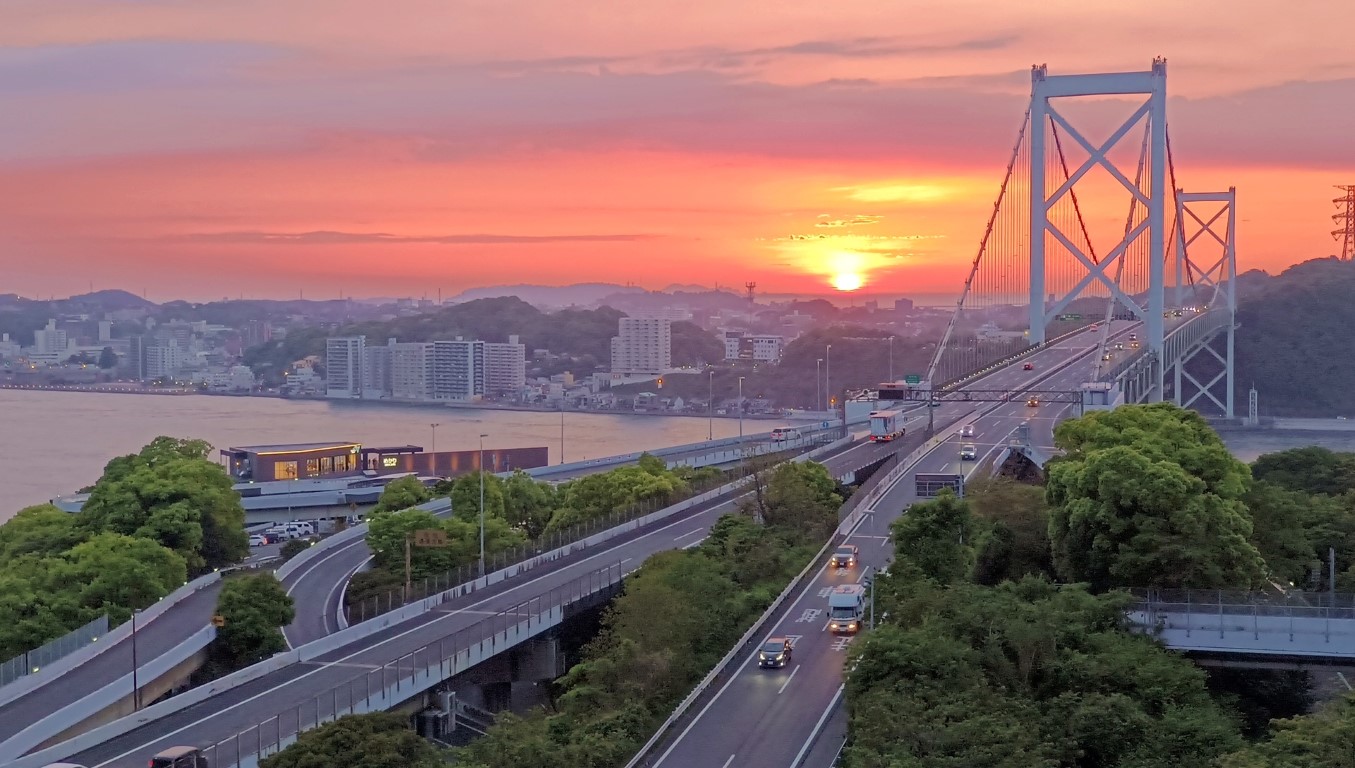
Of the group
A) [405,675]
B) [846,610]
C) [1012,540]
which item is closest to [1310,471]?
[1012,540]

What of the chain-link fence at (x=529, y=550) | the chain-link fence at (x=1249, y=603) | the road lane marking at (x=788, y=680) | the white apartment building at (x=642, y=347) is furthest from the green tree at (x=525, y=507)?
the white apartment building at (x=642, y=347)

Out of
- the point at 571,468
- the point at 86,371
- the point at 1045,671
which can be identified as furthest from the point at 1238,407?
the point at 86,371

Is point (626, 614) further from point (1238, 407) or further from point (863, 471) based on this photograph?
point (1238, 407)

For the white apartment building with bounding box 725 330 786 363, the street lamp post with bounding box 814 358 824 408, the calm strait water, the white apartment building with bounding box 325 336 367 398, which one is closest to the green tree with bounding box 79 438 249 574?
the calm strait water

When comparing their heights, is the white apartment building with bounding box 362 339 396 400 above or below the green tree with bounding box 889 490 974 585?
above

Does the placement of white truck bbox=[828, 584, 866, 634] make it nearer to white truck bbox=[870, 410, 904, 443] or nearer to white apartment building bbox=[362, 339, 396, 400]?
white truck bbox=[870, 410, 904, 443]

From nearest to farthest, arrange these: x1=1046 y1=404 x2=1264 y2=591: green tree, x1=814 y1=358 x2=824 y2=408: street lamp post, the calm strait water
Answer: x1=1046 y1=404 x2=1264 y2=591: green tree
the calm strait water
x1=814 y1=358 x2=824 y2=408: street lamp post

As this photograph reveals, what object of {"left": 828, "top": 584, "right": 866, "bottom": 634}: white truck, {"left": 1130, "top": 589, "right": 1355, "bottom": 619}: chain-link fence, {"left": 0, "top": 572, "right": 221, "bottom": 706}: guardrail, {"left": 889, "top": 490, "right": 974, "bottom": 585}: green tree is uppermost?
{"left": 889, "top": 490, "right": 974, "bottom": 585}: green tree

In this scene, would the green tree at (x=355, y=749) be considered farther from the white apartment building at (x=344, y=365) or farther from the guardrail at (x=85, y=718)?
the white apartment building at (x=344, y=365)
